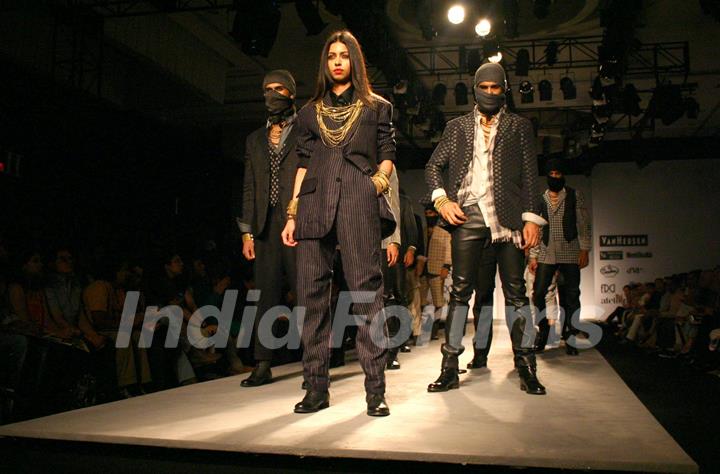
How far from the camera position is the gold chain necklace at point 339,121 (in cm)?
251

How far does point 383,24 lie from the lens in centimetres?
851

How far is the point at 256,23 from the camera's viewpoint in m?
6.71

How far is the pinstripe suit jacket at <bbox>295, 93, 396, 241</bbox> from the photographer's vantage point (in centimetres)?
246

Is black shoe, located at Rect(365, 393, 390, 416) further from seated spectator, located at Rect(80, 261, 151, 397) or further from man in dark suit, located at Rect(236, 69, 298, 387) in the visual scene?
seated spectator, located at Rect(80, 261, 151, 397)

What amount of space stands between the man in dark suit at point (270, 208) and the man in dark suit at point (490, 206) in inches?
27.2

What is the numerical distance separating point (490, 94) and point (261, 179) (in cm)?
113

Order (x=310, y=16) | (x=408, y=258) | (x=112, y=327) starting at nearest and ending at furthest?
(x=112, y=327) → (x=408, y=258) → (x=310, y=16)

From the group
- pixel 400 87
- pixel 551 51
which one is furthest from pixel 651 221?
pixel 400 87

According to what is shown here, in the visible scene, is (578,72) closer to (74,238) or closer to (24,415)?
(74,238)

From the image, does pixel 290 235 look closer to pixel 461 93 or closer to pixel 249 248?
pixel 249 248

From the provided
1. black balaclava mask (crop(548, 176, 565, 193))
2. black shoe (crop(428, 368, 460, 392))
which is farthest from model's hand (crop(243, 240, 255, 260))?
black balaclava mask (crop(548, 176, 565, 193))

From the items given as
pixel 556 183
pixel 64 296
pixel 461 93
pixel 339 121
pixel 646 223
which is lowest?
pixel 64 296

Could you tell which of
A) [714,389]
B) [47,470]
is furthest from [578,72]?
[47,470]

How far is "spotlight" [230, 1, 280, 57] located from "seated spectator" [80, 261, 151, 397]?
2.96m
